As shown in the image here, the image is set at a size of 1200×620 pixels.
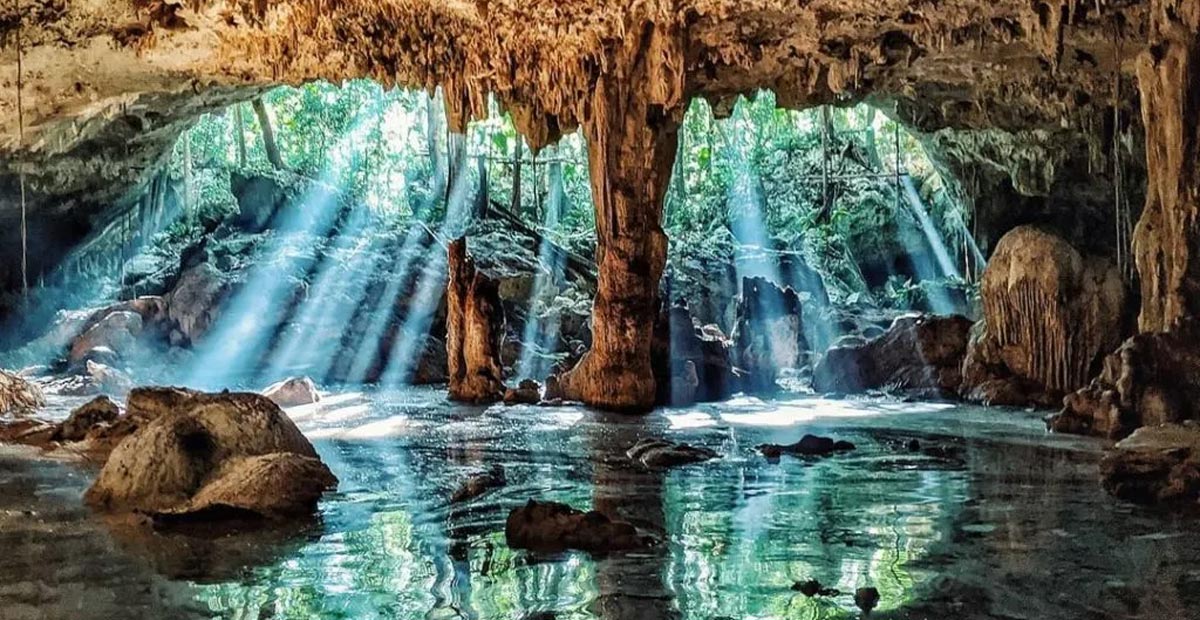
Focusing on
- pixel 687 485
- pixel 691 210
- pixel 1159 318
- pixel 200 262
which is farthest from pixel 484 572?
pixel 691 210

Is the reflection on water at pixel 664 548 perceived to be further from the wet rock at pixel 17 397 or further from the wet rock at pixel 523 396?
the wet rock at pixel 523 396

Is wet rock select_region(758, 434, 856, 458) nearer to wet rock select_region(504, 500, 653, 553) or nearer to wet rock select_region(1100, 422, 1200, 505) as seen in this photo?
wet rock select_region(1100, 422, 1200, 505)

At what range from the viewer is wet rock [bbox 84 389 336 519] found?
20.0 ft

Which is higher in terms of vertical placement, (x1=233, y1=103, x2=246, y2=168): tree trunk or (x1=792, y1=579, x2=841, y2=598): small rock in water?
(x1=233, y1=103, x2=246, y2=168): tree trunk

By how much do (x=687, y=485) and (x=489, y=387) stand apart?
25.7ft

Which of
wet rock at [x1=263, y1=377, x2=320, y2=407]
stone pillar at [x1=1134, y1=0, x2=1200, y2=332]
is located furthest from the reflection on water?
wet rock at [x1=263, y1=377, x2=320, y2=407]

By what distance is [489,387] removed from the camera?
48.1 ft

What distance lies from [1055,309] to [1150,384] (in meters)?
4.13

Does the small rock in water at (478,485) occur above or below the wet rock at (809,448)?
above

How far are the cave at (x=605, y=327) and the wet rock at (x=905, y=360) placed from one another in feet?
0.25

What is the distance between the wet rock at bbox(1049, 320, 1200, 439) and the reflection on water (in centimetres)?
104

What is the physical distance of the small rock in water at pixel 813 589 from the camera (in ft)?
13.9

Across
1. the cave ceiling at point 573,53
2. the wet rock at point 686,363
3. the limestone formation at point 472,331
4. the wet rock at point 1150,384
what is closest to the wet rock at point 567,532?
the wet rock at point 1150,384

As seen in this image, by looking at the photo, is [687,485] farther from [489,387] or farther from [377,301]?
[377,301]
